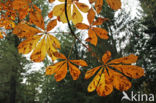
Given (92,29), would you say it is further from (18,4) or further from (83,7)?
(18,4)

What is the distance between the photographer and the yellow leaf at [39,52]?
25 centimetres

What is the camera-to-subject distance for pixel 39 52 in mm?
256

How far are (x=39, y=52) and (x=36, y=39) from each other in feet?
0.10

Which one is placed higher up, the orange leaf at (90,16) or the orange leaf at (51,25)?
the orange leaf at (90,16)

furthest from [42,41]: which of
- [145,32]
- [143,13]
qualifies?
[143,13]

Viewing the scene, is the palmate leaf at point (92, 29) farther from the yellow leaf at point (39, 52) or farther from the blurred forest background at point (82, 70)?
the blurred forest background at point (82, 70)

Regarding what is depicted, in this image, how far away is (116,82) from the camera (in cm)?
23

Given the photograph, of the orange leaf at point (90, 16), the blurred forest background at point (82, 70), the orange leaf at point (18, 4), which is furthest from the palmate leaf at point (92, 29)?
the blurred forest background at point (82, 70)

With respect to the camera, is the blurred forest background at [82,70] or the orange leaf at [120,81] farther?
the blurred forest background at [82,70]

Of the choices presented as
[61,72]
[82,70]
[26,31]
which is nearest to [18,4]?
[26,31]

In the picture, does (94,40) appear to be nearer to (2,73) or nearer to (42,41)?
(42,41)

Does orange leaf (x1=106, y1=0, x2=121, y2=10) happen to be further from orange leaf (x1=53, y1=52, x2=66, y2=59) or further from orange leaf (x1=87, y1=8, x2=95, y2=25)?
orange leaf (x1=53, y1=52, x2=66, y2=59)

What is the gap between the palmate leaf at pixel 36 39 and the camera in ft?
0.78

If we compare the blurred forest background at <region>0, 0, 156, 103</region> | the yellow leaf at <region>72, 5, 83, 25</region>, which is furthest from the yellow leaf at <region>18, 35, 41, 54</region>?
the blurred forest background at <region>0, 0, 156, 103</region>
